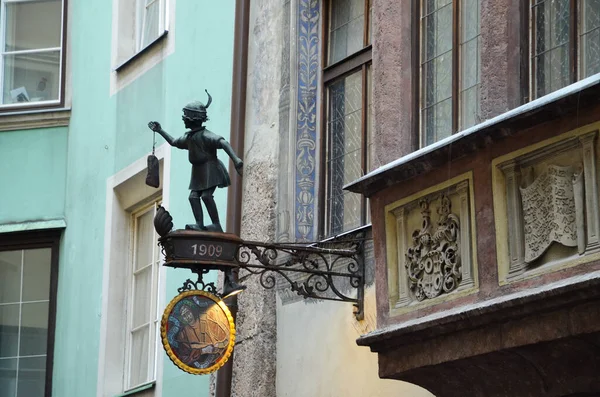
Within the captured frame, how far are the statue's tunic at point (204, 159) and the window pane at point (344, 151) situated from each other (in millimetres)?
1150

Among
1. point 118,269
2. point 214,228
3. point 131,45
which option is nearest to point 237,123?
point 214,228

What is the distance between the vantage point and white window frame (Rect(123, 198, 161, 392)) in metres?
15.8

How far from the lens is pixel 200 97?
15305 millimetres

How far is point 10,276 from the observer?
1798 centimetres

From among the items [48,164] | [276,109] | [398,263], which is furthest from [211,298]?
[48,164]

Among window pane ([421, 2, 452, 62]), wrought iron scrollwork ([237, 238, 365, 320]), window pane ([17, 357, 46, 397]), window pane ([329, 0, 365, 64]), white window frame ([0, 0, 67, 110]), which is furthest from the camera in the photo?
white window frame ([0, 0, 67, 110])

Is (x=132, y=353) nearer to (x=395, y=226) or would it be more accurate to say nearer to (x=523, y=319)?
Answer: (x=395, y=226)

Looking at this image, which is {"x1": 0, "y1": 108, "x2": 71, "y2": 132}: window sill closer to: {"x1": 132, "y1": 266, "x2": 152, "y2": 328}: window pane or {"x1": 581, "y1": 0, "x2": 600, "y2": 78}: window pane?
{"x1": 132, "y1": 266, "x2": 152, "y2": 328}: window pane

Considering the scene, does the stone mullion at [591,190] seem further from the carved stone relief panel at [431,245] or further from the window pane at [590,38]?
the carved stone relief panel at [431,245]

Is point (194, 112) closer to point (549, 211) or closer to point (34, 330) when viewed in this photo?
point (549, 211)

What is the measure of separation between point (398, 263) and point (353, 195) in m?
1.98

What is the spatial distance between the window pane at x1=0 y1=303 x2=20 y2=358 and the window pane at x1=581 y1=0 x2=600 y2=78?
9.23m

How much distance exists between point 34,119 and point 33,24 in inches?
48.0

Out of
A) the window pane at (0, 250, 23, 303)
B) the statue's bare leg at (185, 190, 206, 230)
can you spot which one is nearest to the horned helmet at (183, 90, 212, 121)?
the statue's bare leg at (185, 190, 206, 230)
